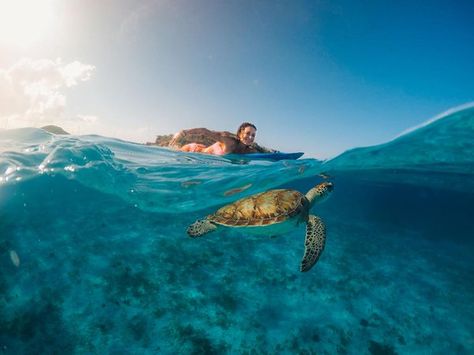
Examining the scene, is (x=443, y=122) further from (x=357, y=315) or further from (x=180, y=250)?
(x=180, y=250)

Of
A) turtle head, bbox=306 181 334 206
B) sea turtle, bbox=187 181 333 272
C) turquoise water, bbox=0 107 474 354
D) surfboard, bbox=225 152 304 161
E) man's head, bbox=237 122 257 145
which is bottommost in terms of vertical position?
turquoise water, bbox=0 107 474 354

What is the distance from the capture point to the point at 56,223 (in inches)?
443

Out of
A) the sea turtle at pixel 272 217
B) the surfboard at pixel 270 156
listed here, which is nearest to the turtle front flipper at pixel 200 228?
the sea turtle at pixel 272 217

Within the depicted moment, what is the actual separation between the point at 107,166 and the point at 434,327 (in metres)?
12.1

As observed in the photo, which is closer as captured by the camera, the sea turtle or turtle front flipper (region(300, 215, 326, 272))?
turtle front flipper (region(300, 215, 326, 272))

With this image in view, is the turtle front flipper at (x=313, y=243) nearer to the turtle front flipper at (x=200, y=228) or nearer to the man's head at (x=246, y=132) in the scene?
the turtle front flipper at (x=200, y=228)

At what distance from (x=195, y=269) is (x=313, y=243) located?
4014mm

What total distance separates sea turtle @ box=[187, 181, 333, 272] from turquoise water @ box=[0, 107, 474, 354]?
1995 mm

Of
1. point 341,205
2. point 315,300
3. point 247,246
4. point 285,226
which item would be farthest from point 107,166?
point 341,205

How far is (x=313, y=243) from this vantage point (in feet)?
18.0

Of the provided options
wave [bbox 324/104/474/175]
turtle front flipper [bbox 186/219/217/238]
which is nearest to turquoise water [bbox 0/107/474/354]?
wave [bbox 324/104/474/175]

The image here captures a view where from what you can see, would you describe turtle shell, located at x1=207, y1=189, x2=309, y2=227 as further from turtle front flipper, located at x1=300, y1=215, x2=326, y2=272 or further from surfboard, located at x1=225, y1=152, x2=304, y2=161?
surfboard, located at x1=225, y1=152, x2=304, y2=161

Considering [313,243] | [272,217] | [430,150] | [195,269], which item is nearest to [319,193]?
[313,243]

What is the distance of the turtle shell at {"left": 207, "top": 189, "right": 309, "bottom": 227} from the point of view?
5.73 metres
